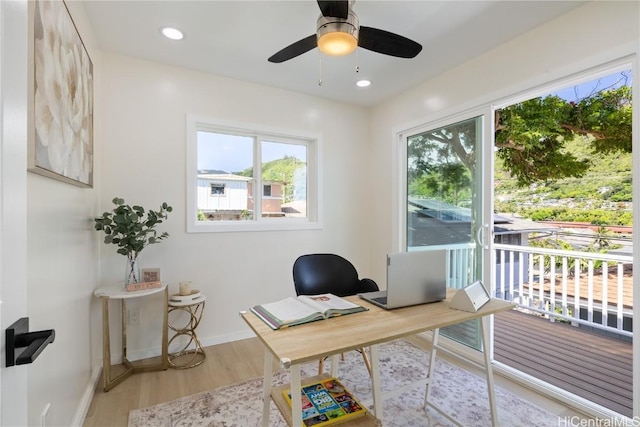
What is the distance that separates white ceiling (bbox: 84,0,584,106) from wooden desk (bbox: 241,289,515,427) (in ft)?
6.08

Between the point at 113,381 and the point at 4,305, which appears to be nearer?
the point at 4,305

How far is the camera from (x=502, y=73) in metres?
2.36

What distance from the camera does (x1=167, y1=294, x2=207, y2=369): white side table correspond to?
252 cm

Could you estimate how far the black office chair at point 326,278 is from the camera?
231 cm

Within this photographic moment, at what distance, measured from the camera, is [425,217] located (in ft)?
10.3

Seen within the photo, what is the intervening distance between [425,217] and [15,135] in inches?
→ 121

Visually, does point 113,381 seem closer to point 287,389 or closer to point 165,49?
point 287,389

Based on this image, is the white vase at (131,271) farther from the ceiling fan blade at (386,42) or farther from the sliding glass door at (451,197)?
the sliding glass door at (451,197)

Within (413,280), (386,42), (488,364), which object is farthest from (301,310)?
(386,42)

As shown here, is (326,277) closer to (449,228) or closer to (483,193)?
(449,228)

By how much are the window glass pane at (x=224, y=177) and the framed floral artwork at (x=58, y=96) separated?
1.09 metres

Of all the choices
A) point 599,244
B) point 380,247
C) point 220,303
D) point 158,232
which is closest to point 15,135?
point 158,232

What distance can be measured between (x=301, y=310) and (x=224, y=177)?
209cm

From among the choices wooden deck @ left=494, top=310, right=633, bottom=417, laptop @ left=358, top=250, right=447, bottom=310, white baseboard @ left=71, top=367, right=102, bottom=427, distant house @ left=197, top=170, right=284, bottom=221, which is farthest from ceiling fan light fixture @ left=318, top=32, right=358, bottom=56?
wooden deck @ left=494, top=310, right=633, bottom=417
